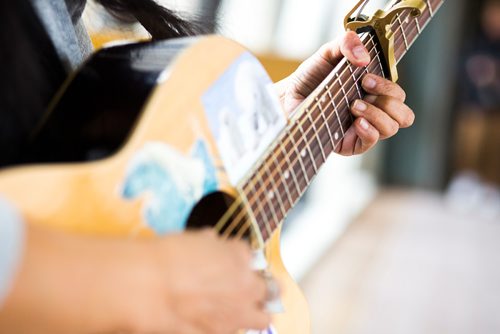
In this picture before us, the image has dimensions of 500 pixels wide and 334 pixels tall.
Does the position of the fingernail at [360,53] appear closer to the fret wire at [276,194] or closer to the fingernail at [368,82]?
the fingernail at [368,82]

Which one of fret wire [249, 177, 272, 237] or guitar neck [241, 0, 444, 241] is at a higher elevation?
guitar neck [241, 0, 444, 241]

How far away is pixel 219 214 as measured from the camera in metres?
0.73

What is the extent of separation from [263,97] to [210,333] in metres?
0.27

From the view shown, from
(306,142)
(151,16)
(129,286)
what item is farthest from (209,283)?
(151,16)

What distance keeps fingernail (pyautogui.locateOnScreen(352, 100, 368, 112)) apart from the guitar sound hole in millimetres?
276

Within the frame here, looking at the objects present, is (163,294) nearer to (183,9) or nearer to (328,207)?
(183,9)

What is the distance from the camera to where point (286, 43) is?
4.25 metres

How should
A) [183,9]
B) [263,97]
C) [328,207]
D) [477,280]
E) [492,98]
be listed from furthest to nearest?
[492,98], [328,207], [477,280], [183,9], [263,97]

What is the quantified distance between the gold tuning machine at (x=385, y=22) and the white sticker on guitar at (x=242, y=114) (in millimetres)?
248

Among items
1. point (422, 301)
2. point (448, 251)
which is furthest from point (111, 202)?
point (448, 251)

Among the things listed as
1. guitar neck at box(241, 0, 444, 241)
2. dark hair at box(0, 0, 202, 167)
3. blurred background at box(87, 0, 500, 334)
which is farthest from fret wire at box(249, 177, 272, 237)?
blurred background at box(87, 0, 500, 334)

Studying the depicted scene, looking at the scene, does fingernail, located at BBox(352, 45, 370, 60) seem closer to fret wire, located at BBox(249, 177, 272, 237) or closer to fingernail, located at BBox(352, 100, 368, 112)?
fingernail, located at BBox(352, 100, 368, 112)

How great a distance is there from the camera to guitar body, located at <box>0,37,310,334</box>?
54cm

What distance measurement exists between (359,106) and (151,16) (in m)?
0.29
